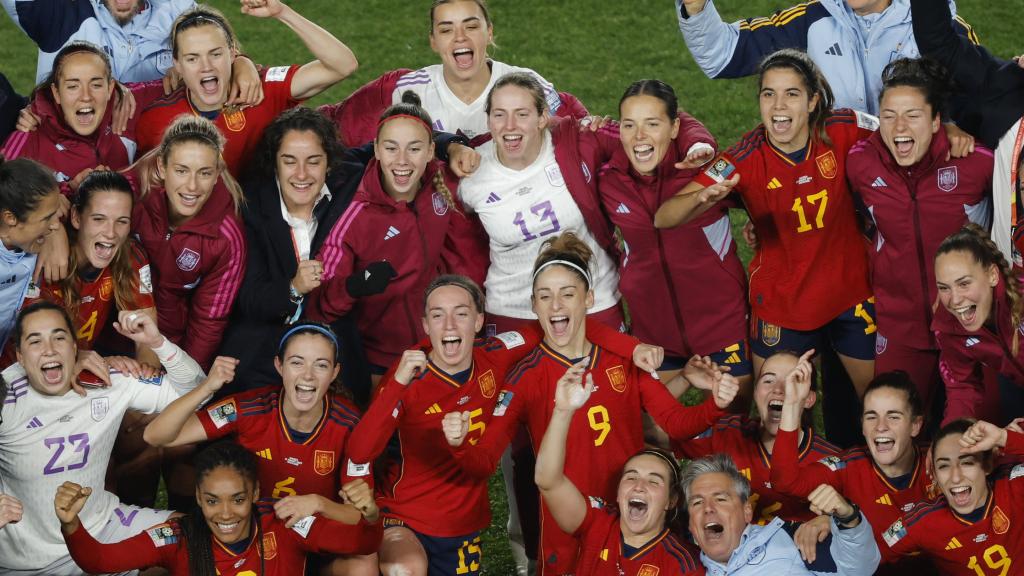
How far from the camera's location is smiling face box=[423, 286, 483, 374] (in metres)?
5.82

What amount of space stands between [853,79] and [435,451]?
268cm

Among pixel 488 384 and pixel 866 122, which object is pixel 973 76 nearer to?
pixel 866 122

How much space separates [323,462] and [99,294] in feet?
4.04

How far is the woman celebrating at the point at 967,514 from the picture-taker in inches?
215

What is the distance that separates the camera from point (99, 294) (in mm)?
6043

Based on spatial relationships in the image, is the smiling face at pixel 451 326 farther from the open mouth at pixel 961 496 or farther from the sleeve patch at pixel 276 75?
the open mouth at pixel 961 496

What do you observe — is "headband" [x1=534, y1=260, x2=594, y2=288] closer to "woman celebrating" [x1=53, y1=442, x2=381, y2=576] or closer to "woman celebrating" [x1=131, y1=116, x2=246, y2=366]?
"woman celebrating" [x1=53, y1=442, x2=381, y2=576]

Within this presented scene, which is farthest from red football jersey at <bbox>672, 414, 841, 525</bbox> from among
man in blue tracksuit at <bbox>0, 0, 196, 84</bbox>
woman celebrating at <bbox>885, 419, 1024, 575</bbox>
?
man in blue tracksuit at <bbox>0, 0, 196, 84</bbox>

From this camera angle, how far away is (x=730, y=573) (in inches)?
210

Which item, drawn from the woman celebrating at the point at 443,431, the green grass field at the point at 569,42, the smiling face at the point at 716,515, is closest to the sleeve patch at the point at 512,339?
the woman celebrating at the point at 443,431

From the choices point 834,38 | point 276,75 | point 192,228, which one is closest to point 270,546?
point 192,228

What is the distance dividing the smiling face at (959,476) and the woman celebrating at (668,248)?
1.18m

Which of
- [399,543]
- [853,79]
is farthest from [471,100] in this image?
[399,543]

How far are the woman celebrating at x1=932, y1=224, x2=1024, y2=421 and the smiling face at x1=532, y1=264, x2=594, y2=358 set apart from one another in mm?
1479
